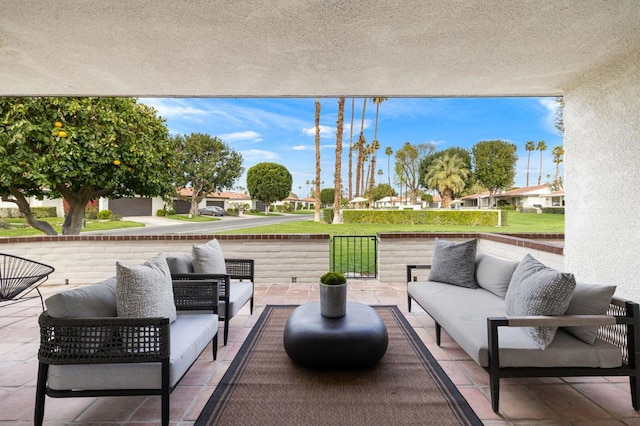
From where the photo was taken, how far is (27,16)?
2.04m

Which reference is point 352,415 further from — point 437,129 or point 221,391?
point 437,129

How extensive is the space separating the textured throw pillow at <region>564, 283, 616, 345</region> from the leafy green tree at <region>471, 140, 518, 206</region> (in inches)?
998

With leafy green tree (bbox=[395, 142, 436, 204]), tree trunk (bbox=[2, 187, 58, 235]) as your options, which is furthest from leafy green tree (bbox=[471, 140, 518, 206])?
tree trunk (bbox=[2, 187, 58, 235])

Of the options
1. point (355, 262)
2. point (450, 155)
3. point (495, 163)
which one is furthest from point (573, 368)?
point (450, 155)

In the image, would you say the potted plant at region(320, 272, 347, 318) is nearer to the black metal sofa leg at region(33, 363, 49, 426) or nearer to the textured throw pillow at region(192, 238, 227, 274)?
the textured throw pillow at region(192, 238, 227, 274)

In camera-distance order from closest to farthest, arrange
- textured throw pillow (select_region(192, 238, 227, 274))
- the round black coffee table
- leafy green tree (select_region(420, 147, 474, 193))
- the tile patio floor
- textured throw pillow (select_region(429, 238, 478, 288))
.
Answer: the tile patio floor, the round black coffee table, textured throw pillow (select_region(192, 238, 227, 274)), textured throw pillow (select_region(429, 238, 478, 288)), leafy green tree (select_region(420, 147, 474, 193))

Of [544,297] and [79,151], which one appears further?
[79,151]

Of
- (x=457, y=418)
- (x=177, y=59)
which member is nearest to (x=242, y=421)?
(x=457, y=418)

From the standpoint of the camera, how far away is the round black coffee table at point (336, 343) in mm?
2217

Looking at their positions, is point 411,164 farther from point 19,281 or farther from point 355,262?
point 19,281

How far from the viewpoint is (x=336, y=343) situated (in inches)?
87.1

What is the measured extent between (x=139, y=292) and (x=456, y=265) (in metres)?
2.90

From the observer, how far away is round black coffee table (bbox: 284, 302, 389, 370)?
222 cm

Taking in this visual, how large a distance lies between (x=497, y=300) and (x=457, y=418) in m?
1.36
